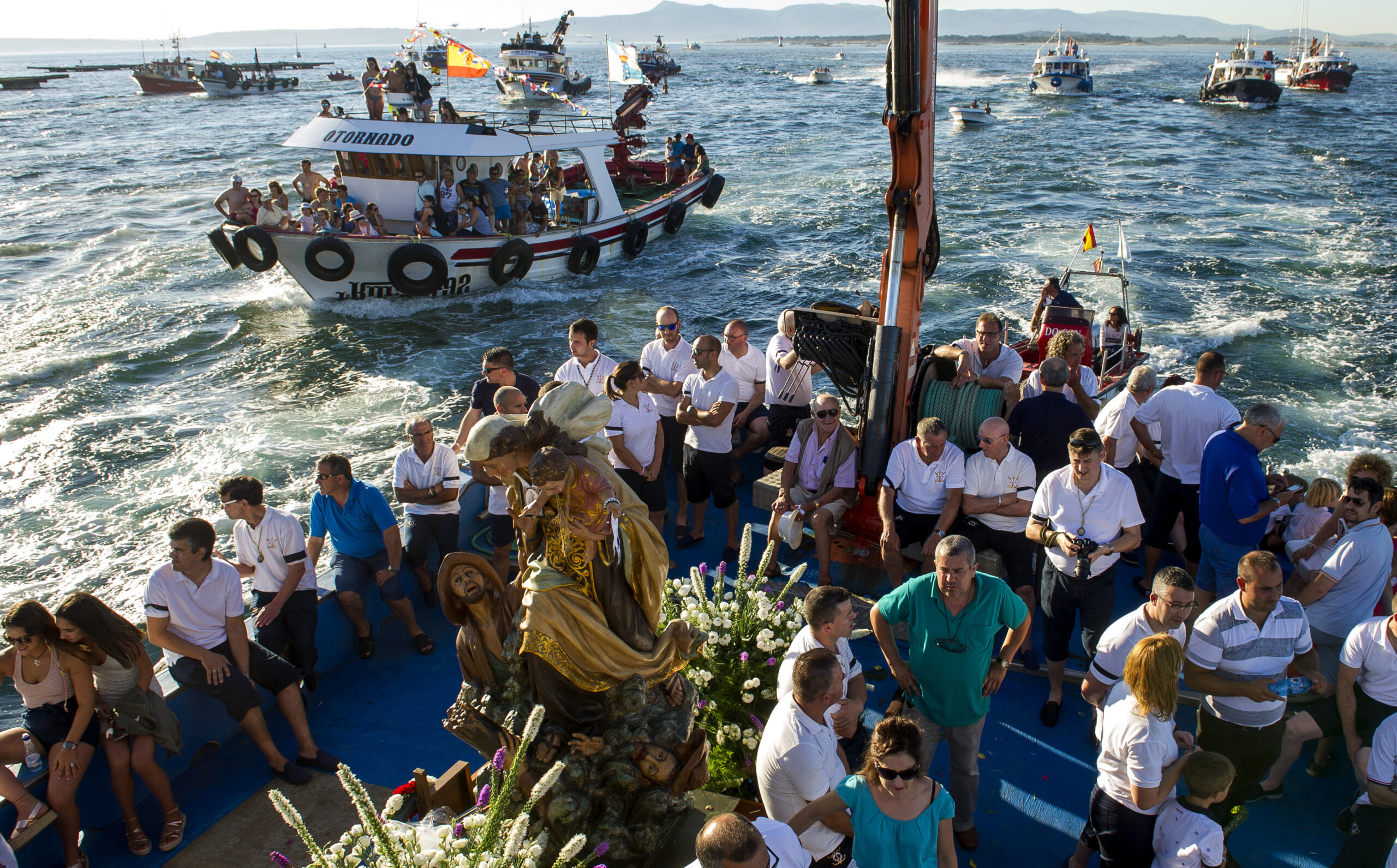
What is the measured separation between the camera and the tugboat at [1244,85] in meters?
55.6

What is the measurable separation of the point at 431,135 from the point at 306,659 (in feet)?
43.2

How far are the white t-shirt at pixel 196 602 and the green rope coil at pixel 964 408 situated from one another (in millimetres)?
4466

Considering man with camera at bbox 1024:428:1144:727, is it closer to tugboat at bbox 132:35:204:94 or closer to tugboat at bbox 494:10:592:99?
tugboat at bbox 494:10:592:99

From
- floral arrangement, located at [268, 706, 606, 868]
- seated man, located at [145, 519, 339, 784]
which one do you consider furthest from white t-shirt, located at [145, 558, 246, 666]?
floral arrangement, located at [268, 706, 606, 868]

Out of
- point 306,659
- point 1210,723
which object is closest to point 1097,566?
point 1210,723

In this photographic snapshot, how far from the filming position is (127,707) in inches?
157

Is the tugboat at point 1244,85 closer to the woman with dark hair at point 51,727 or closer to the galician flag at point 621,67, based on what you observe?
the galician flag at point 621,67

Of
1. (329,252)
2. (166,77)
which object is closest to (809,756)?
(329,252)

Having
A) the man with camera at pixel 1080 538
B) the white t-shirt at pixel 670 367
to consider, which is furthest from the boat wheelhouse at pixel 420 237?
the man with camera at pixel 1080 538

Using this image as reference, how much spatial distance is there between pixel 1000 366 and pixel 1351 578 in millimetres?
2885

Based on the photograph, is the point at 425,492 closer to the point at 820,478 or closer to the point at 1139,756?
the point at 820,478

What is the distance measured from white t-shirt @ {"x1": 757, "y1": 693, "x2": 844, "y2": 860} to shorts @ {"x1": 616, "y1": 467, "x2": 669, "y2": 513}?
301 cm

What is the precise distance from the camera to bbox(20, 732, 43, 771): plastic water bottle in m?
3.83

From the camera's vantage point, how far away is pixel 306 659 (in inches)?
198
